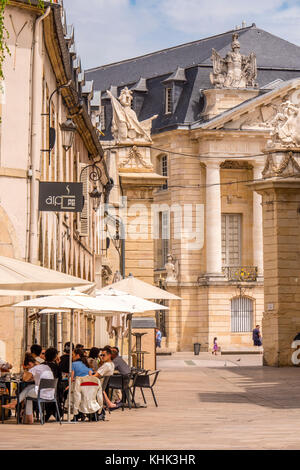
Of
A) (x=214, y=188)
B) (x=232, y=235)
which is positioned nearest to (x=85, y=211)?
(x=214, y=188)

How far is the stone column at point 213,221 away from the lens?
215ft

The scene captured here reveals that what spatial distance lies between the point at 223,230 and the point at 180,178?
4.27 m

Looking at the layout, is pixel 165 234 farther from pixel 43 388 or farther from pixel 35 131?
pixel 43 388

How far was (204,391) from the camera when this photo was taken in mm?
23484

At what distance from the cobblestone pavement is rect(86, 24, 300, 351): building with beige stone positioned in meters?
39.7

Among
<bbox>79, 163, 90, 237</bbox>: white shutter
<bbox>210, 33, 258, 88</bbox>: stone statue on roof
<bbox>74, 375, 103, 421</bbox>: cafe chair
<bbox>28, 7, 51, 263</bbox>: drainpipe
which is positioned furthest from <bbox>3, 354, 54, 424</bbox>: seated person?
<bbox>210, 33, 258, 88</bbox>: stone statue on roof

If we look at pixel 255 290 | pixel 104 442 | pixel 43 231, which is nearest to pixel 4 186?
pixel 43 231

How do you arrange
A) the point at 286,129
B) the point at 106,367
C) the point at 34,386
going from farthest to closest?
the point at 286,129, the point at 106,367, the point at 34,386

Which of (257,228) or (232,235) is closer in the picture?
(257,228)

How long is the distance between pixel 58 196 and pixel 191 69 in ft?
160

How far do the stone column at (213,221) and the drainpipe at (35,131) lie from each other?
145ft

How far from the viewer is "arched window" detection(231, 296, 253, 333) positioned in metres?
64.9

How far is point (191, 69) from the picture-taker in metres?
68.6

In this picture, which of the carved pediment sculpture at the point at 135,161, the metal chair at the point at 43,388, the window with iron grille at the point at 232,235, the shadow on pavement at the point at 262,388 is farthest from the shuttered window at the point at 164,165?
the metal chair at the point at 43,388
